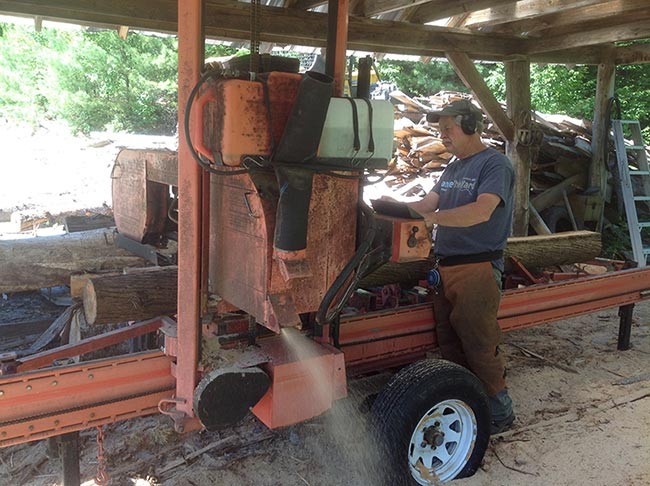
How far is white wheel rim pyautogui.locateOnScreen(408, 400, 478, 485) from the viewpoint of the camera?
9.20 ft

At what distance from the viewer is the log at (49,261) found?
3.47 meters

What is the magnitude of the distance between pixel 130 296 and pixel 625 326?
4.25 m

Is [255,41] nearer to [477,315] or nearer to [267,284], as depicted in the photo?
[267,284]

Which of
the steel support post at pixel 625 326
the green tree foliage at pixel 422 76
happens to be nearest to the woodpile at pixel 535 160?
the steel support post at pixel 625 326

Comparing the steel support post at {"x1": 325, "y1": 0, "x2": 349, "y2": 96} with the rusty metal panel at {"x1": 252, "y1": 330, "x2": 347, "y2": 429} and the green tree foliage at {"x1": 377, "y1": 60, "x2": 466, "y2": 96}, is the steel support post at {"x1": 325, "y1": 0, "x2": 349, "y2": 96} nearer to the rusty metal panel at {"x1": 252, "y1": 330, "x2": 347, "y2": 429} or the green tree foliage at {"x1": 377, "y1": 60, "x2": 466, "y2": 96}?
the rusty metal panel at {"x1": 252, "y1": 330, "x2": 347, "y2": 429}

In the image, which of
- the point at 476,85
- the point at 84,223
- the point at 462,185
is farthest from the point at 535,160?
the point at 84,223

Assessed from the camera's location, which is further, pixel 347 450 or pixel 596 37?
pixel 596 37

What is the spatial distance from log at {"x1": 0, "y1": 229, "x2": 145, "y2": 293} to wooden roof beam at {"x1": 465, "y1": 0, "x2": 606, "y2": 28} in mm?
4461

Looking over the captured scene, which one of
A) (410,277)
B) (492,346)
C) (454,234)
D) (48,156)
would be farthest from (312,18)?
(48,156)

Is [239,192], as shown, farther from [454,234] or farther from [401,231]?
[454,234]

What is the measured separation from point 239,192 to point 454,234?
1.43m

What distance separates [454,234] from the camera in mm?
3215

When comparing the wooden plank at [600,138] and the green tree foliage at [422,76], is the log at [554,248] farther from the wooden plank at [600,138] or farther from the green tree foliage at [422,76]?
the green tree foliage at [422,76]

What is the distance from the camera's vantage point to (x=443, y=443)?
290cm
